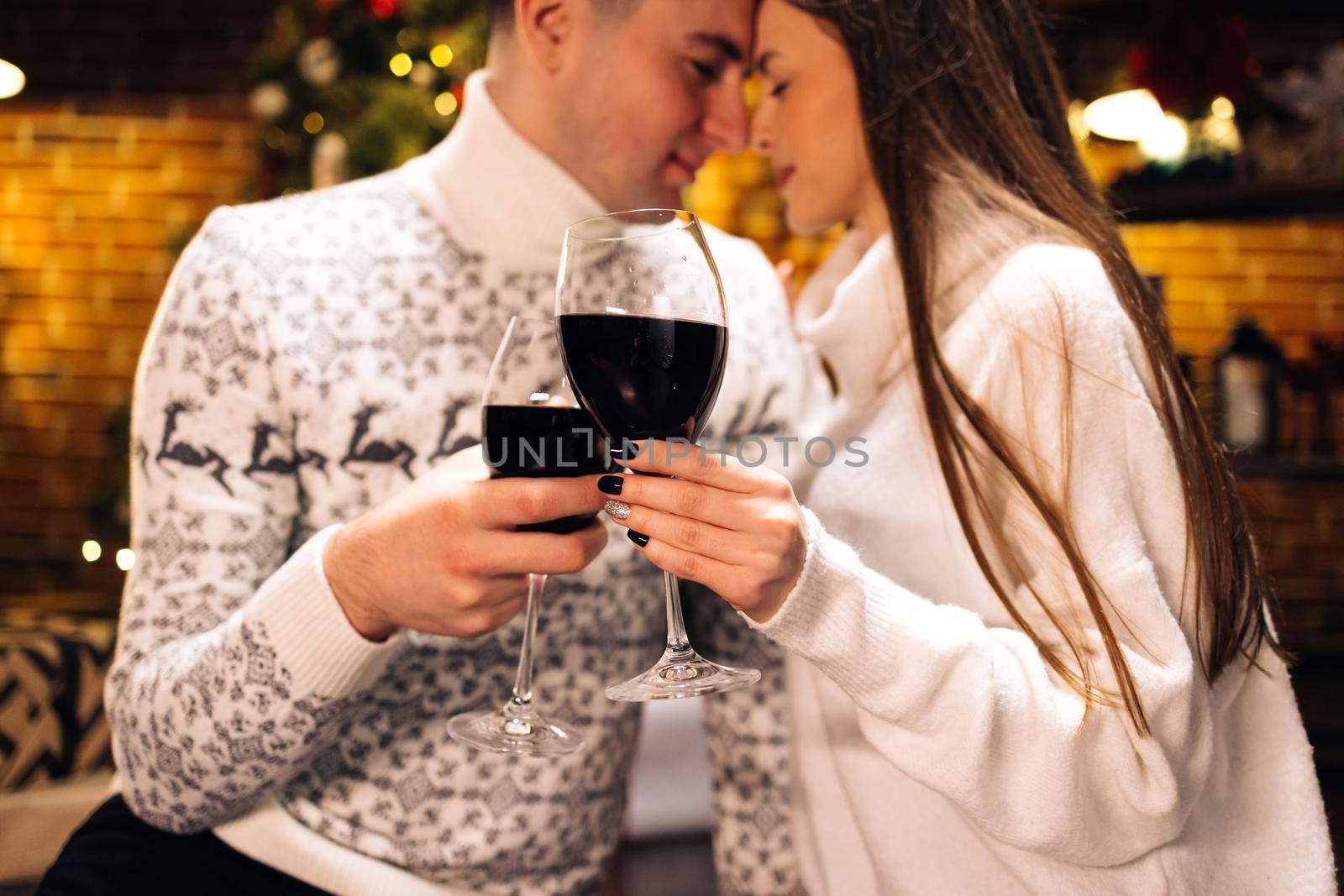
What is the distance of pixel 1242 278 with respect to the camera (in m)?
5.04

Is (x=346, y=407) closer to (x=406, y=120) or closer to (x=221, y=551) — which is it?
(x=221, y=551)

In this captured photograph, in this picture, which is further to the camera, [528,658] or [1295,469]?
[1295,469]

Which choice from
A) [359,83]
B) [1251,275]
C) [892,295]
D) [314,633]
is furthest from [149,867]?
[1251,275]

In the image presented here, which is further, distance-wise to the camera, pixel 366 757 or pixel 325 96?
pixel 325 96

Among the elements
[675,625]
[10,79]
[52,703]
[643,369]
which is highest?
[10,79]

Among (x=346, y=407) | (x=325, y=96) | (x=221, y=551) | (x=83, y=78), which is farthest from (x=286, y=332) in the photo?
(x=83, y=78)

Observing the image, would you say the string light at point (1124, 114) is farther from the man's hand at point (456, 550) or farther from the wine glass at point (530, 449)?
the man's hand at point (456, 550)

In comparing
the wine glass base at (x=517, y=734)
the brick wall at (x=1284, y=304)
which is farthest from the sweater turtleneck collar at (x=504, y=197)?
the brick wall at (x=1284, y=304)

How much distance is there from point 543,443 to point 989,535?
19.6 inches

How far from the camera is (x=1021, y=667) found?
1032 millimetres

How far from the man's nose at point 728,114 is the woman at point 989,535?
8cm

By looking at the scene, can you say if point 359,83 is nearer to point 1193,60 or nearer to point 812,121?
point 812,121

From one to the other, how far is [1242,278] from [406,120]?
4019mm

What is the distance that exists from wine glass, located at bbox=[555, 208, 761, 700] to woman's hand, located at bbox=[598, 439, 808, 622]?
4 cm
